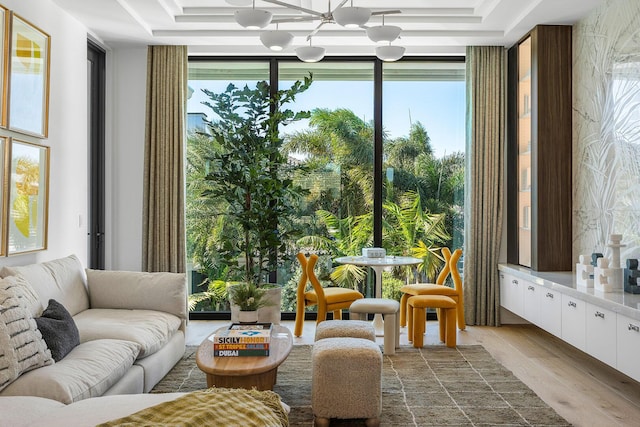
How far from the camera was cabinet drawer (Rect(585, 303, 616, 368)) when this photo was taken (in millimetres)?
3474

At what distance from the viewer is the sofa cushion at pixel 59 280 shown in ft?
11.3

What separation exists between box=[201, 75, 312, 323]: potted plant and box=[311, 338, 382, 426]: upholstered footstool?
225cm

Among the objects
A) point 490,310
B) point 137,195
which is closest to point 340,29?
point 137,195

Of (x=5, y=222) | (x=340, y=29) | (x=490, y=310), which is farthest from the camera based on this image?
(x=490, y=310)

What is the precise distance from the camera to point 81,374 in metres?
2.70

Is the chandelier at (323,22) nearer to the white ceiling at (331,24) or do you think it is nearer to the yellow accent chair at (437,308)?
the white ceiling at (331,24)

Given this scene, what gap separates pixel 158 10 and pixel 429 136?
288cm

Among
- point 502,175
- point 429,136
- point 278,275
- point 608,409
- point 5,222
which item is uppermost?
point 429,136

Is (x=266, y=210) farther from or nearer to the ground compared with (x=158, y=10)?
nearer to the ground

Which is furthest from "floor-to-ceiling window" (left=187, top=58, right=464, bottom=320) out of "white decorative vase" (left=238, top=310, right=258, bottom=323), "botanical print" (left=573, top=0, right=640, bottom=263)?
"white decorative vase" (left=238, top=310, right=258, bottom=323)

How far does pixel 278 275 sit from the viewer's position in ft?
19.5

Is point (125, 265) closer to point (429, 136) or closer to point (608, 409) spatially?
point (429, 136)

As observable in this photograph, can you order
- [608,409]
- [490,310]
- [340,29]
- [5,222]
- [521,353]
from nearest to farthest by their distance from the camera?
[608,409] < [5,222] < [521,353] < [340,29] < [490,310]

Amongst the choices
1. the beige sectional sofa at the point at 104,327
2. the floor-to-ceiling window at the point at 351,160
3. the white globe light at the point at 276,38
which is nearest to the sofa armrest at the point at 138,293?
the beige sectional sofa at the point at 104,327
